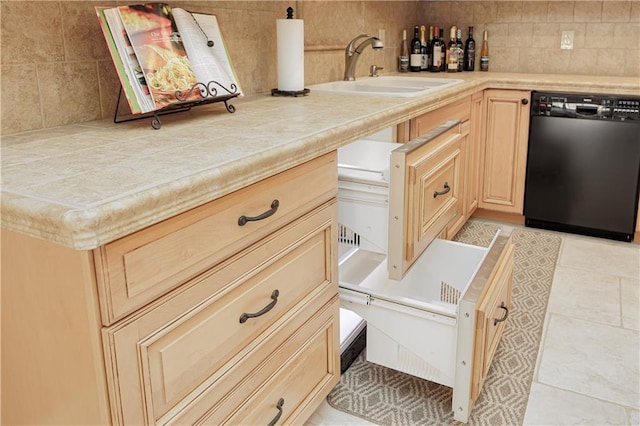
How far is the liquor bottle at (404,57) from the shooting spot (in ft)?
11.5

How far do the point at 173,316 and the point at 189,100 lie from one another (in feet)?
2.52

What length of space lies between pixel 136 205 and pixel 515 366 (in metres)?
1.52

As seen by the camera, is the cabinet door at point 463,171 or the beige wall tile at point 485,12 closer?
the cabinet door at point 463,171

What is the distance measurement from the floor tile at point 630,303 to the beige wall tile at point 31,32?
216cm

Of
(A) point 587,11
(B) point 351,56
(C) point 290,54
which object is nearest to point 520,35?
(A) point 587,11

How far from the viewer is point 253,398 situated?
1236 mm

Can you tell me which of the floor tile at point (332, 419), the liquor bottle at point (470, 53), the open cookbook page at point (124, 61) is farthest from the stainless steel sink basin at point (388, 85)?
the floor tile at point (332, 419)

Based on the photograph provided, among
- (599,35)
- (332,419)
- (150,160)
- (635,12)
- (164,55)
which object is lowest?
(332,419)

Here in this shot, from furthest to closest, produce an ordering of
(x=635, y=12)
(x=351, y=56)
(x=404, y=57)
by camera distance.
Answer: (x=404, y=57)
(x=635, y=12)
(x=351, y=56)

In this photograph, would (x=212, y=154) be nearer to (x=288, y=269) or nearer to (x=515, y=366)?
(x=288, y=269)

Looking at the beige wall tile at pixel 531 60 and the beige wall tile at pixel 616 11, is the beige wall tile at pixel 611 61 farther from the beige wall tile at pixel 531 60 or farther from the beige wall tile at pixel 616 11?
the beige wall tile at pixel 531 60

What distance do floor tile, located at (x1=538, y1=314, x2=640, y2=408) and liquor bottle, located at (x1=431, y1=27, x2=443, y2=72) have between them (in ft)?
6.24

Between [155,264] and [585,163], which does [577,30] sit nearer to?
[585,163]

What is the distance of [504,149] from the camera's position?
3.19m
